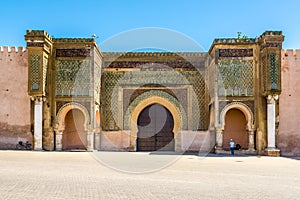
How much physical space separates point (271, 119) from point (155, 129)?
5.23 metres

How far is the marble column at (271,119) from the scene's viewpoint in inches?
533

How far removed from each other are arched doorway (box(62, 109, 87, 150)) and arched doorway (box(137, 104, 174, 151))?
2.56 meters

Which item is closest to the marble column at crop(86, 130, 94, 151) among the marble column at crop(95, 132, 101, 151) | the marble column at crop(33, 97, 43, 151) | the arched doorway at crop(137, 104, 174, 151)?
the marble column at crop(95, 132, 101, 151)

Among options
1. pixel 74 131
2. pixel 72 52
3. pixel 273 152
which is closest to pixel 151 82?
pixel 72 52

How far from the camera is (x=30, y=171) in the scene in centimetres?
745

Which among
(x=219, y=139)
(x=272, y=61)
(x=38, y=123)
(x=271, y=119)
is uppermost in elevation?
(x=272, y=61)

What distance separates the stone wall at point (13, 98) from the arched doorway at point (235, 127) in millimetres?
8421

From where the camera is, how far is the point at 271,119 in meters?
13.6

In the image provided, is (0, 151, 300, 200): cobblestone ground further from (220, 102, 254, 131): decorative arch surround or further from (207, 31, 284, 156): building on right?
(220, 102, 254, 131): decorative arch surround

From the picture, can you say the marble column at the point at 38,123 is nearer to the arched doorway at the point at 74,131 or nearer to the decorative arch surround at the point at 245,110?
the arched doorway at the point at 74,131

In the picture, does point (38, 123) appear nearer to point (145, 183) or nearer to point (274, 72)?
point (145, 183)

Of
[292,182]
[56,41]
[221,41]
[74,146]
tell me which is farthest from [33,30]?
[292,182]

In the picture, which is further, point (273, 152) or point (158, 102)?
point (158, 102)

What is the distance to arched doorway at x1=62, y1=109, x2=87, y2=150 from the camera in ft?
51.5
